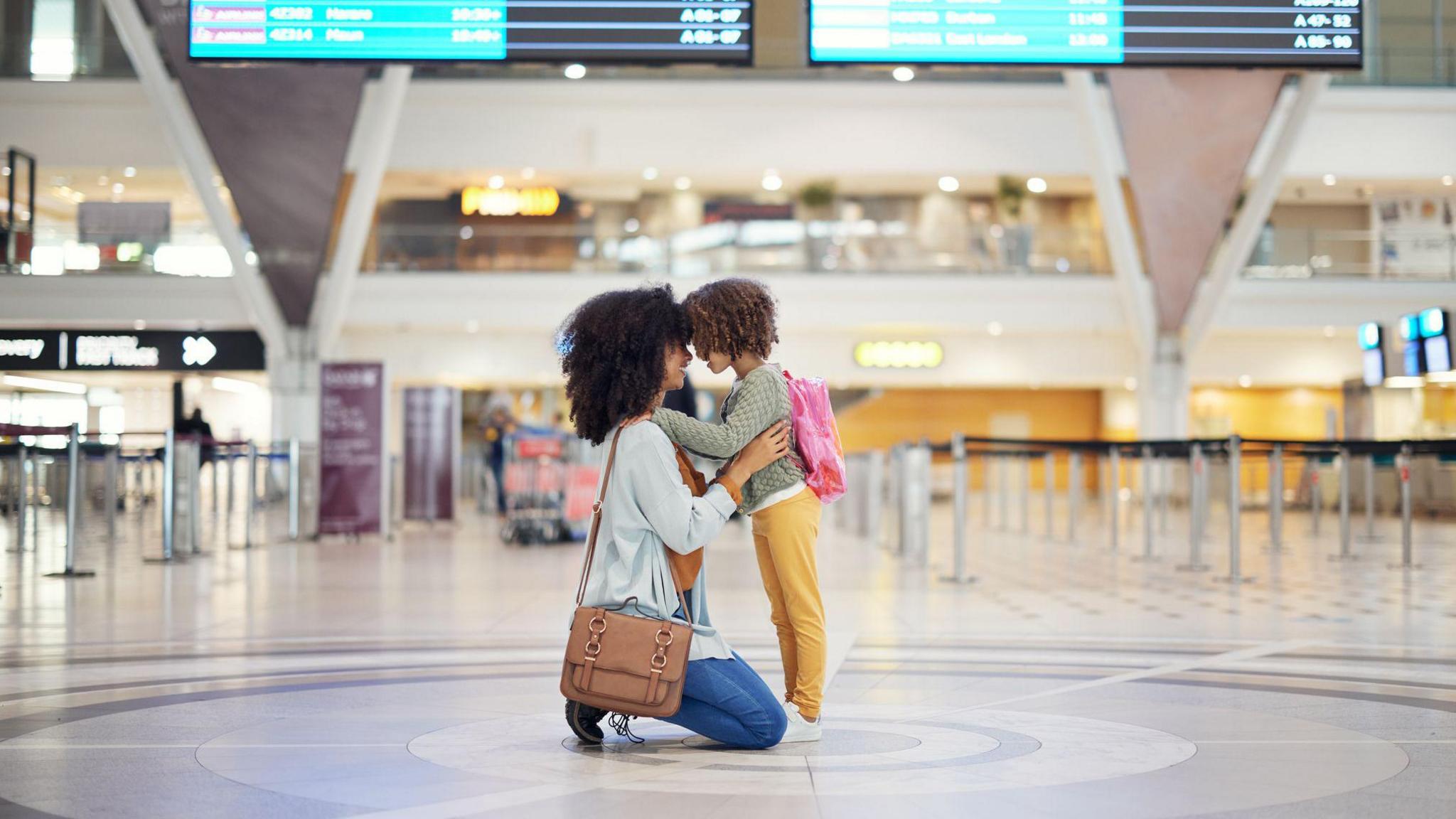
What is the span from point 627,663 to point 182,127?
1609 cm

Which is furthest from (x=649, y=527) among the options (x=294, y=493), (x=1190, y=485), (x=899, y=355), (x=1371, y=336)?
(x=899, y=355)

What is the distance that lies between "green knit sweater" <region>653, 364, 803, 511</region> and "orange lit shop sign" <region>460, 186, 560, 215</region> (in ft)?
86.8

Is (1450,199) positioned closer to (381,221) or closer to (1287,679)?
(381,221)

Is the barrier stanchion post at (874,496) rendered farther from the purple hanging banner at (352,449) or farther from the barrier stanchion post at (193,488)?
the barrier stanchion post at (193,488)

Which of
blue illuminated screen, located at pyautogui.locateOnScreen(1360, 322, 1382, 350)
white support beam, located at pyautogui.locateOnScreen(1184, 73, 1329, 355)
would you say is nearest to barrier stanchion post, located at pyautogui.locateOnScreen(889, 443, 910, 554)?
white support beam, located at pyautogui.locateOnScreen(1184, 73, 1329, 355)

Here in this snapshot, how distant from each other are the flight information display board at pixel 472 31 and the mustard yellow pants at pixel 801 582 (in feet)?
17.0

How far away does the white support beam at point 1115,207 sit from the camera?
20.5 meters

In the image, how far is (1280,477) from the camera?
13.6 m

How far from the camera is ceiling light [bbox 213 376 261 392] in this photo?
30.4 metres

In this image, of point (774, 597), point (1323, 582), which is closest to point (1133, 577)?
point (1323, 582)

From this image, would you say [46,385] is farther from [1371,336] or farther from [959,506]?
[1371,336]

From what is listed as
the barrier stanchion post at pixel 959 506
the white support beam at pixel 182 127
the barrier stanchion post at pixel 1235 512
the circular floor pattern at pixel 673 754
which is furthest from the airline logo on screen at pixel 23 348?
the circular floor pattern at pixel 673 754

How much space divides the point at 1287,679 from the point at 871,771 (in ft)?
8.27

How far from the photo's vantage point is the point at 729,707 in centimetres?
372
